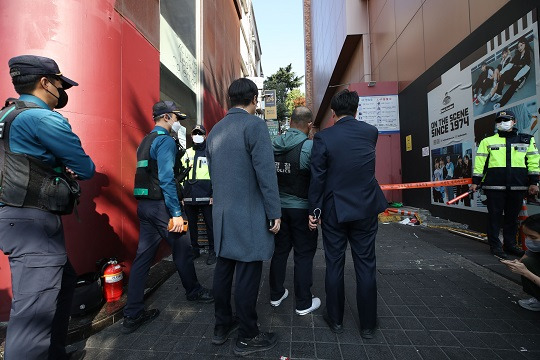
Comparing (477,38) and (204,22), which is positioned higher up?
(204,22)

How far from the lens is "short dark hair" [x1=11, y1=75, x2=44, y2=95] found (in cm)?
178

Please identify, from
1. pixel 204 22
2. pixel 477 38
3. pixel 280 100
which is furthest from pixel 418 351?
pixel 280 100

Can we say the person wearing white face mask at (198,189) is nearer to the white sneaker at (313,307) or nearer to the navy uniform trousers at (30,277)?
the white sneaker at (313,307)

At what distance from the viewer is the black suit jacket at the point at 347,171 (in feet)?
7.87

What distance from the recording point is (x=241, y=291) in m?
2.20

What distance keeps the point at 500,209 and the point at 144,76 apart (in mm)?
5619

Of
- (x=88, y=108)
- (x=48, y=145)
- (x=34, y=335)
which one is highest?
(x=88, y=108)

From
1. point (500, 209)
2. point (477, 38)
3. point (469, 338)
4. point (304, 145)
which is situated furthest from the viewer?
point (477, 38)

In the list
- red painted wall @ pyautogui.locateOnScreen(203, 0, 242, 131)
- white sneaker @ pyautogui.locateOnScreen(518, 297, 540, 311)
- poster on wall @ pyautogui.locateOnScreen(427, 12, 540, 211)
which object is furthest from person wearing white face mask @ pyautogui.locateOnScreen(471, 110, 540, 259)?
red painted wall @ pyautogui.locateOnScreen(203, 0, 242, 131)

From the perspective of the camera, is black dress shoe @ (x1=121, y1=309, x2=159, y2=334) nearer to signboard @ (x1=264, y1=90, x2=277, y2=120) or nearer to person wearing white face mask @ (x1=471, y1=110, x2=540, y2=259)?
person wearing white face mask @ (x1=471, y1=110, x2=540, y2=259)

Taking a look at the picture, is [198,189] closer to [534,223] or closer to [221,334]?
[221,334]

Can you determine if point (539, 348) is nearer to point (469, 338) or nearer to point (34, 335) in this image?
point (469, 338)

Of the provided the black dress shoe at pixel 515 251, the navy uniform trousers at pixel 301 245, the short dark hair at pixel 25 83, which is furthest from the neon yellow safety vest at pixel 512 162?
the short dark hair at pixel 25 83

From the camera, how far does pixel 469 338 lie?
236 centimetres
